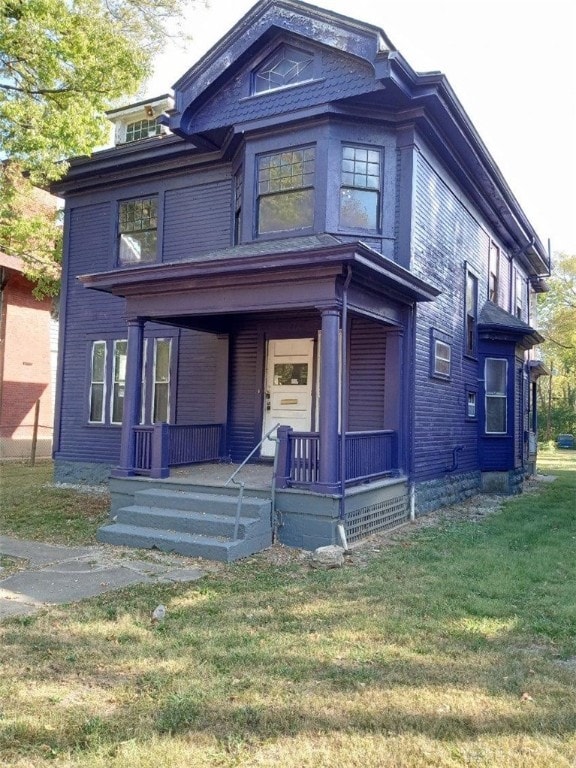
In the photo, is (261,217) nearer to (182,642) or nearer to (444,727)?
(182,642)

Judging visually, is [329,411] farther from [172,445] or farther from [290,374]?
[290,374]

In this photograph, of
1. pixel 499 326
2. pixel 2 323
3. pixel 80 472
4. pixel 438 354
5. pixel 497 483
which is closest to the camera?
pixel 438 354

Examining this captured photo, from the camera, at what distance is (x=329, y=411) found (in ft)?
24.0

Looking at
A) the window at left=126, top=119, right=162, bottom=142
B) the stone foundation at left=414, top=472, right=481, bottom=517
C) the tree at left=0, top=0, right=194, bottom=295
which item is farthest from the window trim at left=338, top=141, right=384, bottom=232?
the window at left=126, top=119, right=162, bottom=142

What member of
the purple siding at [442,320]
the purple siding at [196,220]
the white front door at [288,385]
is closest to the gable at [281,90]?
the purple siding at [196,220]

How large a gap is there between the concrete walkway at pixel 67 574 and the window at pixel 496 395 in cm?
876

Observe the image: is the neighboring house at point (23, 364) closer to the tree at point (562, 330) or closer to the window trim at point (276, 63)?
the window trim at point (276, 63)

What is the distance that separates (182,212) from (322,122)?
11.5ft

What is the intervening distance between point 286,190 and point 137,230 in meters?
3.94

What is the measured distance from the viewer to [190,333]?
11469mm

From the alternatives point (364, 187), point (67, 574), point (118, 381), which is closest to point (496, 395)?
point (364, 187)

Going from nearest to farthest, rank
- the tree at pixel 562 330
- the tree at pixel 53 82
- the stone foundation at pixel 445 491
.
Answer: the stone foundation at pixel 445 491 < the tree at pixel 53 82 < the tree at pixel 562 330

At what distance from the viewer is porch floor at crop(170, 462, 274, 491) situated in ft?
26.3

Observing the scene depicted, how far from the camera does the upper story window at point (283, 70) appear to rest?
9.67m
